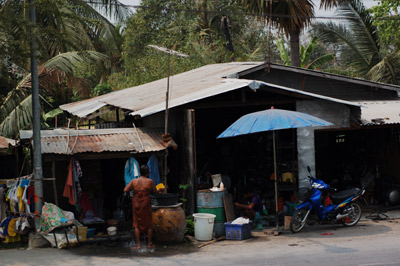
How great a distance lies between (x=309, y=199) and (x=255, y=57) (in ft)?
60.8

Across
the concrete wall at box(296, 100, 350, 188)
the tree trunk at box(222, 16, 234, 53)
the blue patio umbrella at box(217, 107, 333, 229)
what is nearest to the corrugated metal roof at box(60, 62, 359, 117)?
the concrete wall at box(296, 100, 350, 188)

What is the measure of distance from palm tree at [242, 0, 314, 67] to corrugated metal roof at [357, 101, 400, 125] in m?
5.52

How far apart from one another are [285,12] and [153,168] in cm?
1087

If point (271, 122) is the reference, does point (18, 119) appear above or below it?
above

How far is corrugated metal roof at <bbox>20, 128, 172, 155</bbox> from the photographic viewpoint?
36.2 ft

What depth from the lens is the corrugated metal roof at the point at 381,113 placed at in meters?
13.1

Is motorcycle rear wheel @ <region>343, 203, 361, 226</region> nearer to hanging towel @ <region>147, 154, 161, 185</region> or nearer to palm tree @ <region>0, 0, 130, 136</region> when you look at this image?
hanging towel @ <region>147, 154, 161, 185</region>

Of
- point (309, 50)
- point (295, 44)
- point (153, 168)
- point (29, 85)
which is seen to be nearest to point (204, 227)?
point (153, 168)

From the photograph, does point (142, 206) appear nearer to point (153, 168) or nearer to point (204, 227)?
point (204, 227)

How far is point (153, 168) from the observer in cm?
1152

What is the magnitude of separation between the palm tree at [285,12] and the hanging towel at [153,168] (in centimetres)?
1008

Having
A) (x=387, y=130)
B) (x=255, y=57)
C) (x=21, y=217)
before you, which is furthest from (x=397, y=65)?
(x=21, y=217)

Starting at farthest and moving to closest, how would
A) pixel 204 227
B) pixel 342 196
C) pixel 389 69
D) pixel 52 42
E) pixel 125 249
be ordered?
pixel 389 69
pixel 52 42
pixel 342 196
pixel 204 227
pixel 125 249

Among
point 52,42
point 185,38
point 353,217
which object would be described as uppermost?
point 185,38
